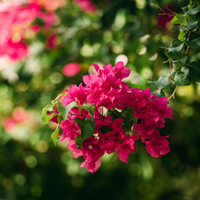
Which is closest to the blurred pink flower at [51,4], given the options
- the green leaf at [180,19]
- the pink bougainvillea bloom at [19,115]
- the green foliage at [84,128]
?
the pink bougainvillea bloom at [19,115]

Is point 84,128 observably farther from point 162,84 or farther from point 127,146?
point 162,84

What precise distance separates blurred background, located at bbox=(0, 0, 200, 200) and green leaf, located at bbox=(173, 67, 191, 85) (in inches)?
14.7

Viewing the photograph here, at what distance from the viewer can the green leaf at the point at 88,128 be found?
18.1 inches

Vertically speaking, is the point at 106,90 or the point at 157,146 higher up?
the point at 106,90

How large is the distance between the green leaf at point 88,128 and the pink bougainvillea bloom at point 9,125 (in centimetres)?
160

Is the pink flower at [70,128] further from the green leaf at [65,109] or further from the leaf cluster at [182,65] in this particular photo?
the leaf cluster at [182,65]

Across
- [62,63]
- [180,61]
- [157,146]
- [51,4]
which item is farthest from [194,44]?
[51,4]

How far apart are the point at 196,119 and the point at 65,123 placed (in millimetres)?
1461

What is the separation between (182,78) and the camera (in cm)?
60

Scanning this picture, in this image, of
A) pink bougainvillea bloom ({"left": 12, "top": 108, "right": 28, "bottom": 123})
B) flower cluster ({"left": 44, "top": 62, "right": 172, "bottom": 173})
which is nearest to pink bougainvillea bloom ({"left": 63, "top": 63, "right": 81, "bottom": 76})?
pink bougainvillea bloom ({"left": 12, "top": 108, "right": 28, "bottom": 123})

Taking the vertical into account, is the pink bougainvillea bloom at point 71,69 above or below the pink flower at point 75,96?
below

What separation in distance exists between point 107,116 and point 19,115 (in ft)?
5.54

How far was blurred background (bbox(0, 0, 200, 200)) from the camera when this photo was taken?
4.29ft

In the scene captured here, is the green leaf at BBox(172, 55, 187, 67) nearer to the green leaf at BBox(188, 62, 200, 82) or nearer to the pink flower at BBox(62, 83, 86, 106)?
the green leaf at BBox(188, 62, 200, 82)
